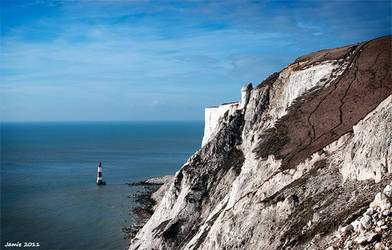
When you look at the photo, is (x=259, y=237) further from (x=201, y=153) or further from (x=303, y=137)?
(x=201, y=153)

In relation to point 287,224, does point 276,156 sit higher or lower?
higher

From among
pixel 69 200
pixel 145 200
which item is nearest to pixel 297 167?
pixel 145 200

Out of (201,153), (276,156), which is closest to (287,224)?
(276,156)

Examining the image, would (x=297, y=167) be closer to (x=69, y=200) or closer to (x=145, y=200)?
(x=145, y=200)

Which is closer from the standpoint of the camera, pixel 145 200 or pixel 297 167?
pixel 297 167

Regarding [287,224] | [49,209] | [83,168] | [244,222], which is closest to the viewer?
[287,224]

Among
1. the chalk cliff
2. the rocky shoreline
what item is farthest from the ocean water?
the chalk cliff

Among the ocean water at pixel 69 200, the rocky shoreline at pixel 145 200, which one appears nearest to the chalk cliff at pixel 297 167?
the rocky shoreline at pixel 145 200
